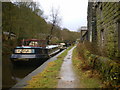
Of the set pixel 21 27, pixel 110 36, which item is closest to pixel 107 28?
pixel 110 36

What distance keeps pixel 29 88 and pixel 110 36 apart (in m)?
6.33

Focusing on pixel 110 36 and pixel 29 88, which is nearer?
pixel 29 88

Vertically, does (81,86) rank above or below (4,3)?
below

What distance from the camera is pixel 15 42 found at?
95.2ft

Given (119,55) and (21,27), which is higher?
(21,27)

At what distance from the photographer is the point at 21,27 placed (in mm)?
27703

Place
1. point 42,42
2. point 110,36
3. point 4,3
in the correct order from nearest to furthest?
point 110,36 < point 42,42 < point 4,3

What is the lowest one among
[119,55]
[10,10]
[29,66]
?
[29,66]

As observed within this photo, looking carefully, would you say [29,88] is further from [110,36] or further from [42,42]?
[42,42]

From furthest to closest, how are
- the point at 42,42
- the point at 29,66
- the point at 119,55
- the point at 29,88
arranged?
the point at 42,42
the point at 29,66
the point at 119,55
the point at 29,88

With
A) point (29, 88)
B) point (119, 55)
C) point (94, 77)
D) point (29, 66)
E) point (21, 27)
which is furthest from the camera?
point (21, 27)

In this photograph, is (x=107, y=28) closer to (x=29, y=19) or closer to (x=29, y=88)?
(x=29, y=88)

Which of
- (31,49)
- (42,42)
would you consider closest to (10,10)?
(42,42)

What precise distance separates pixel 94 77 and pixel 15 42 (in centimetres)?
Result: 2394
